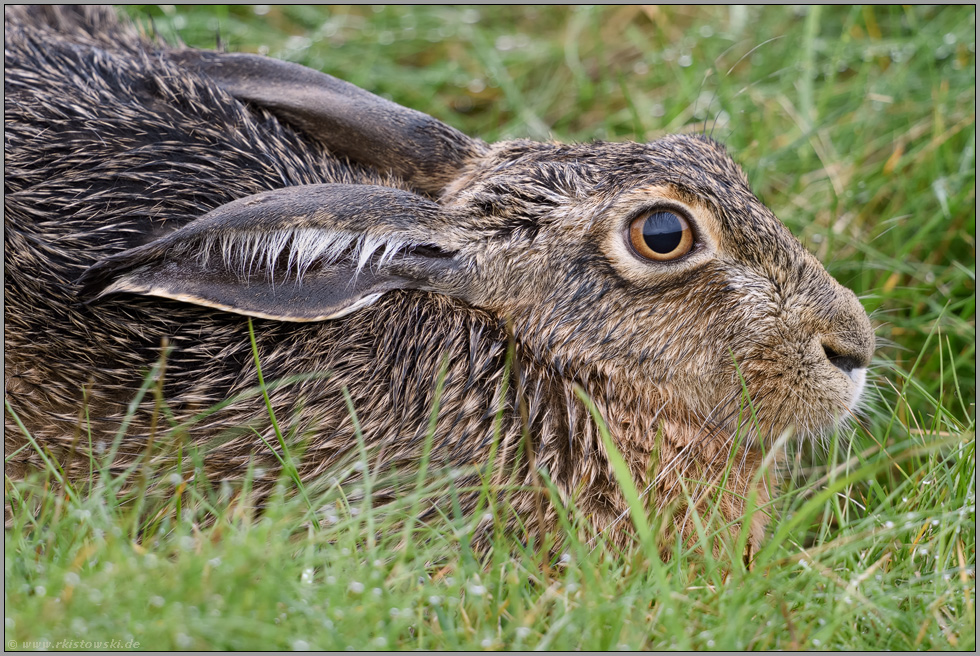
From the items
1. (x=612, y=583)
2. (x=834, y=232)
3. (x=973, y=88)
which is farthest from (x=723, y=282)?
(x=973, y=88)

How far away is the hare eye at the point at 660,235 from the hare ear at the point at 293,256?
75 cm

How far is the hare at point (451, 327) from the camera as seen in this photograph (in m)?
3.93

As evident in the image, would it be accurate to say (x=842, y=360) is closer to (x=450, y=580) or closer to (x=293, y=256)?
(x=450, y=580)

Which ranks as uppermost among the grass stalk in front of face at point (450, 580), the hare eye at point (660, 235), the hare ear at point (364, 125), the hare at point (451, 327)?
the hare ear at point (364, 125)

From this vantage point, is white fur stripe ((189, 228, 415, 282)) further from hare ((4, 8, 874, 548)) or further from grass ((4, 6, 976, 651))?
grass ((4, 6, 976, 651))

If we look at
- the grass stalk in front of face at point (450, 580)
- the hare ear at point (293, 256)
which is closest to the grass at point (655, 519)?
the grass stalk in front of face at point (450, 580)

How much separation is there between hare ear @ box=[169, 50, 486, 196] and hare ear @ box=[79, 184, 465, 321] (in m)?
0.61

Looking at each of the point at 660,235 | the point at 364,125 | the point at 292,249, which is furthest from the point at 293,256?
the point at 660,235

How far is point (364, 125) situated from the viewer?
454cm

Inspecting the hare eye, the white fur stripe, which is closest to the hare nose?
the hare eye

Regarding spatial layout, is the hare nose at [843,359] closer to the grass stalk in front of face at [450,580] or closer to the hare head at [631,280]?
the hare head at [631,280]

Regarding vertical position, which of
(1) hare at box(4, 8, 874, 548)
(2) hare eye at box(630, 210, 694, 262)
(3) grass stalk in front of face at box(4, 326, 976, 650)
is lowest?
(3) grass stalk in front of face at box(4, 326, 976, 650)

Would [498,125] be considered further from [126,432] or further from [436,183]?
[126,432]

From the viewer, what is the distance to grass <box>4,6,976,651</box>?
9.41 ft
